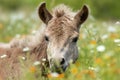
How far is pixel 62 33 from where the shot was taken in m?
8.55

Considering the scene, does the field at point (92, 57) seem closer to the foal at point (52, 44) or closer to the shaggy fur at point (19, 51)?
the foal at point (52, 44)

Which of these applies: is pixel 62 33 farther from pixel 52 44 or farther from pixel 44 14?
pixel 44 14

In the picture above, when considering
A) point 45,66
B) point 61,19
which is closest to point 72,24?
point 61,19

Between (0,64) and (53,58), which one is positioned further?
(0,64)

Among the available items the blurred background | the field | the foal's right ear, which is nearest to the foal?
the foal's right ear

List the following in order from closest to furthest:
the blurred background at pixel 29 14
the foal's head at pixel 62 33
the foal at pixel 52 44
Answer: the foal's head at pixel 62 33, the foal at pixel 52 44, the blurred background at pixel 29 14

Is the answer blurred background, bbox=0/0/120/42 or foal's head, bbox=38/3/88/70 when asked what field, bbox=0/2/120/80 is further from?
foal's head, bbox=38/3/88/70

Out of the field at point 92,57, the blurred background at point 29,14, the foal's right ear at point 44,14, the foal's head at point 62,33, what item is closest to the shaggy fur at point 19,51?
the foal's head at point 62,33

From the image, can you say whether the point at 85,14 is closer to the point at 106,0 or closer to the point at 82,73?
the point at 82,73

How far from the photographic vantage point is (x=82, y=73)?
7230 millimetres

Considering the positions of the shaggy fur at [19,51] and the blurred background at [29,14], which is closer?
the shaggy fur at [19,51]

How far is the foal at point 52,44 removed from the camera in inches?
332

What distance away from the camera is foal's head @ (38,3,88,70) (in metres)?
8.31

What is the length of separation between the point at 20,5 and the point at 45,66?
2623 centimetres
